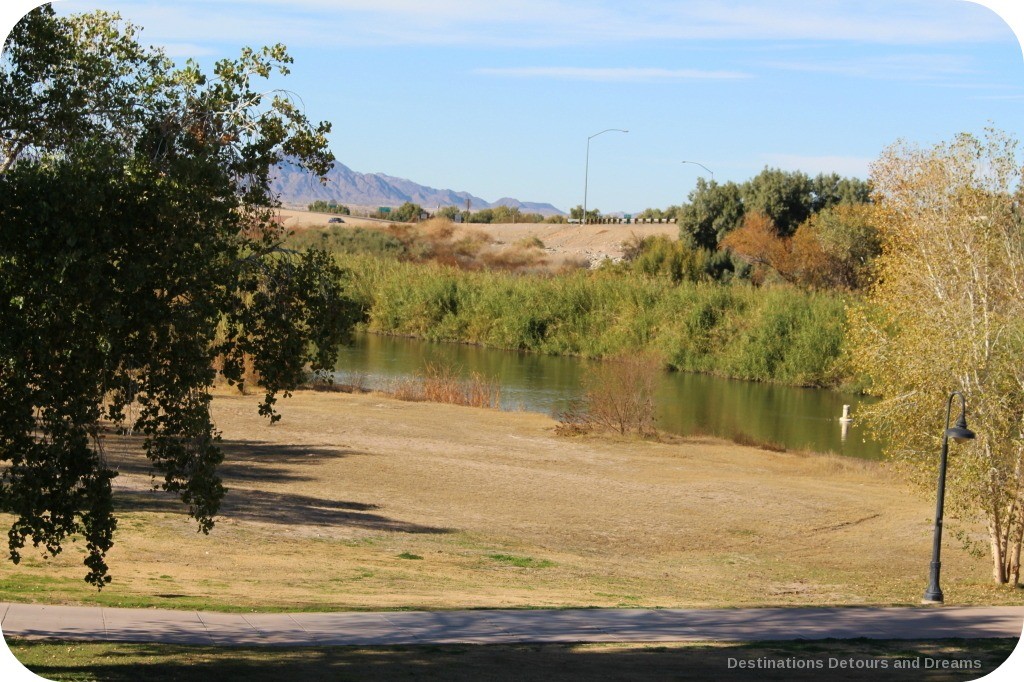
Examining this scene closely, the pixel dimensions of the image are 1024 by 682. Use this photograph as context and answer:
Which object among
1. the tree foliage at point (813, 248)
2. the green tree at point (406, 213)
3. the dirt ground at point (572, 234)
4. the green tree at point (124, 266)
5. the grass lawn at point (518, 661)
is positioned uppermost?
the green tree at point (406, 213)

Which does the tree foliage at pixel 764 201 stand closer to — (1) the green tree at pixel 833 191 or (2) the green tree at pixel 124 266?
(1) the green tree at pixel 833 191

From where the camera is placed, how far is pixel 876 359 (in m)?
19.5

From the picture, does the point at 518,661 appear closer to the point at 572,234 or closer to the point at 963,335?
the point at 963,335

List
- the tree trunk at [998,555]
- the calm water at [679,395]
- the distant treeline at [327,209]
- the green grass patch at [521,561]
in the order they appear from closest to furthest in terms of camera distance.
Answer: the green grass patch at [521,561], the tree trunk at [998,555], the calm water at [679,395], the distant treeline at [327,209]

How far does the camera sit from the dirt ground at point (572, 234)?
90.4 m

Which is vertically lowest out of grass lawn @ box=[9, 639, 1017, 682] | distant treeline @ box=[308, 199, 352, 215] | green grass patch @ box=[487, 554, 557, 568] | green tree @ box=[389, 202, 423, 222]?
green grass patch @ box=[487, 554, 557, 568]

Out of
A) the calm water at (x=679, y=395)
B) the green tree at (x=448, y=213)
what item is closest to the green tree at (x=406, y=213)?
the green tree at (x=448, y=213)

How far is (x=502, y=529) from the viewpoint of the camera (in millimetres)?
20938

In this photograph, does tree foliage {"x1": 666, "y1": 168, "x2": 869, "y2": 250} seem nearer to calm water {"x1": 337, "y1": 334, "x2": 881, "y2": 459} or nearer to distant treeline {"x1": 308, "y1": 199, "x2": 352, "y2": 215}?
calm water {"x1": 337, "y1": 334, "x2": 881, "y2": 459}

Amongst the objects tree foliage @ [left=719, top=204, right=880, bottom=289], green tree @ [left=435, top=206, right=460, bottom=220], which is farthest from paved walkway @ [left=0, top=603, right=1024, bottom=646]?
green tree @ [left=435, top=206, right=460, bottom=220]

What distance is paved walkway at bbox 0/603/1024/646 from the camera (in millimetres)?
11469

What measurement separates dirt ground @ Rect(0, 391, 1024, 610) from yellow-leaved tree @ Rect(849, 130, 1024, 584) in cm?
164

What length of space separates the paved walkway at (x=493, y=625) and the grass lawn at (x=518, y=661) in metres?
0.46

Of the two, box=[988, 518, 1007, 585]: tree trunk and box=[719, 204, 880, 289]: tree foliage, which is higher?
box=[719, 204, 880, 289]: tree foliage
